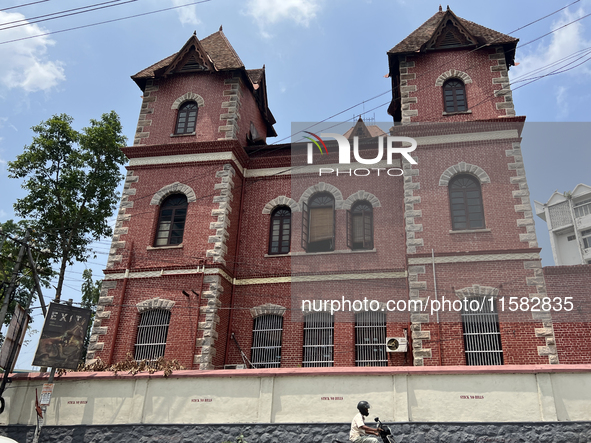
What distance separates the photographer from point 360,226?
18484 mm

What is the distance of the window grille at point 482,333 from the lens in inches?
575

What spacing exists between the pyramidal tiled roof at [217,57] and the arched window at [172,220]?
5.85 meters

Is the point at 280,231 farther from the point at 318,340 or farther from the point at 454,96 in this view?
the point at 454,96

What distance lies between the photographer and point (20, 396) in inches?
511

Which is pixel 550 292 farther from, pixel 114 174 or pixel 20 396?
pixel 114 174

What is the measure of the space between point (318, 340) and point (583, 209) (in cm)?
4187

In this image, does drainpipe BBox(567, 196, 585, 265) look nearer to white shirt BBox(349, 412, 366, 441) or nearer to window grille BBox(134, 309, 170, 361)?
window grille BBox(134, 309, 170, 361)

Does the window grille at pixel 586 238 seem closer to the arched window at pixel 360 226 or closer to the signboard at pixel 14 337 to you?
the arched window at pixel 360 226

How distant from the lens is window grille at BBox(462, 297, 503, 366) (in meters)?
14.6

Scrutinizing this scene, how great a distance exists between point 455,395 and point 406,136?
10.0 meters

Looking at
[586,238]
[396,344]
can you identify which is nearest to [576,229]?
[586,238]

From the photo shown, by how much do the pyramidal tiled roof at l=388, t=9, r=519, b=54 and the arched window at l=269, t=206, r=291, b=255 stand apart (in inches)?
298

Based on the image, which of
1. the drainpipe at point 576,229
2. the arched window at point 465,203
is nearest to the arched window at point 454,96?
the arched window at point 465,203

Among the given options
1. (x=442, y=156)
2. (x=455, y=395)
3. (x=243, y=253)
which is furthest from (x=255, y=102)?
(x=455, y=395)
